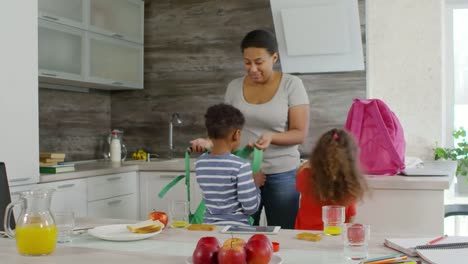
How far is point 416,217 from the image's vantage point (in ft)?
7.88

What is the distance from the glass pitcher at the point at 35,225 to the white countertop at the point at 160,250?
26mm

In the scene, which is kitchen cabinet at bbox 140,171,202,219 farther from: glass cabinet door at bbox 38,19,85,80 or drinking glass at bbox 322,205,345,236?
drinking glass at bbox 322,205,345,236

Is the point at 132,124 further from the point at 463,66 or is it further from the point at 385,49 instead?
the point at 463,66

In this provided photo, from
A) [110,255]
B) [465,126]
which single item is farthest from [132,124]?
[110,255]

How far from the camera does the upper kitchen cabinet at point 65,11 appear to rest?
3502 millimetres

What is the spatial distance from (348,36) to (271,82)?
157cm

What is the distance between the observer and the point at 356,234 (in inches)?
55.8

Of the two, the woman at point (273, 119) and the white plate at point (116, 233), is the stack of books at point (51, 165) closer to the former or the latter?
the woman at point (273, 119)

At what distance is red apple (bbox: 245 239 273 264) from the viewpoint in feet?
4.19

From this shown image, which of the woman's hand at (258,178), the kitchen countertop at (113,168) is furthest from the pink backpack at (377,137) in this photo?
the kitchen countertop at (113,168)

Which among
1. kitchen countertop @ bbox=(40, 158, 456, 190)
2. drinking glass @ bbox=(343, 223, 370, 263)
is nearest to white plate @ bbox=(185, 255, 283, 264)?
drinking glass @ bbox=(343, 223, 370, 263)

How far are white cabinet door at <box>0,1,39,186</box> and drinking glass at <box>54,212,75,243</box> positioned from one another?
1.40m

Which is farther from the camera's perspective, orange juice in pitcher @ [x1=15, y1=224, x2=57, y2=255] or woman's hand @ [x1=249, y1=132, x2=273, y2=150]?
woman's hand @ [x1=249, y1=132, x2=273, y2=150]

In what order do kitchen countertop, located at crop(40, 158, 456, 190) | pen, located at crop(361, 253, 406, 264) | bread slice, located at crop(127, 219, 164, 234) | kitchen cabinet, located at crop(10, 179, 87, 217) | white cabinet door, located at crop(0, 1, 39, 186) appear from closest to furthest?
pen, located at crop(361, 253, 406, 264), bread slice, located at crop(127, 219, 164, 234), kitchen countertop, located at crop(40, 158, 456, 190), white cabinet door, located at crop(0, 1, 39, 186), kitchen cabinet, located at crop(10, 179, 87, 217)
